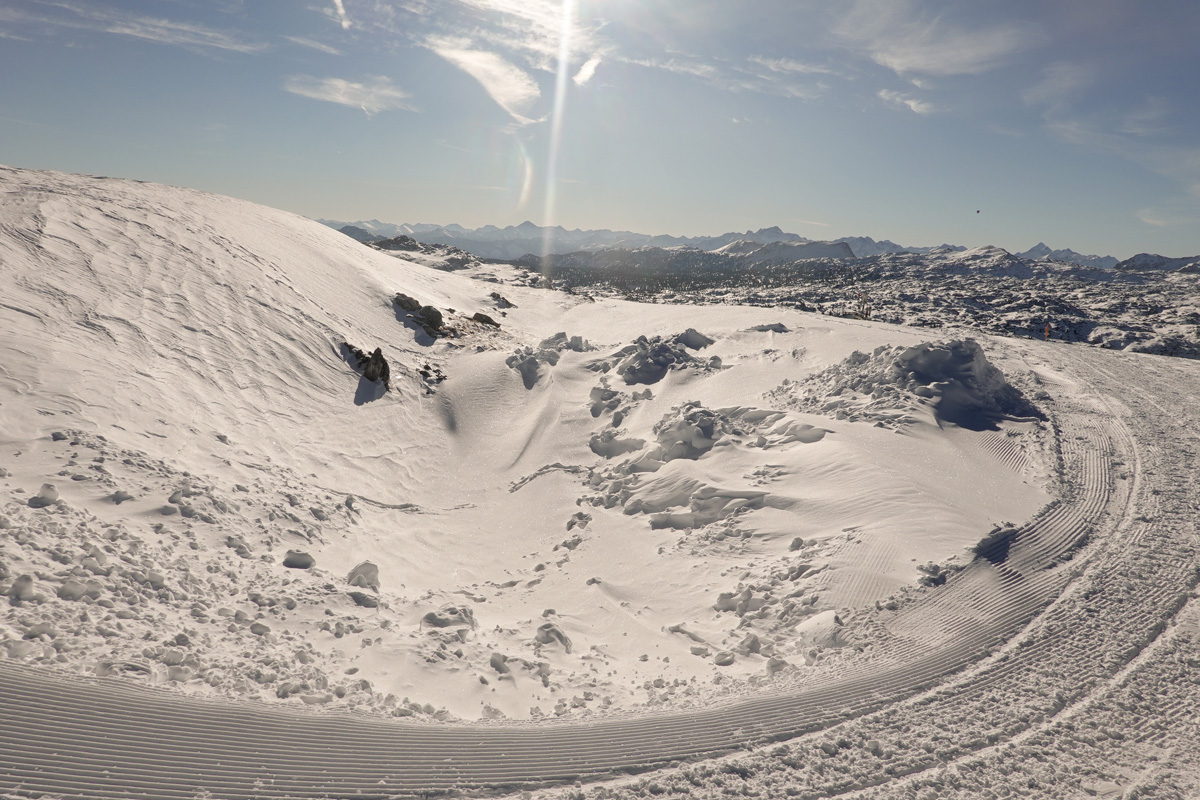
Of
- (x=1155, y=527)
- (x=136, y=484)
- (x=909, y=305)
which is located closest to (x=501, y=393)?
(x=136, y=484)

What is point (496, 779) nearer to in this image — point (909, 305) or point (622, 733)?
point (622, 733)

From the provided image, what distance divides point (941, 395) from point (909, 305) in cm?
5701

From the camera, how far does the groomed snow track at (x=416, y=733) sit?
4605 millimetres

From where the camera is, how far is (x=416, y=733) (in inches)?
218

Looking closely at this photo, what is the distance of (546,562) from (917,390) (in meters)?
A: 11.1

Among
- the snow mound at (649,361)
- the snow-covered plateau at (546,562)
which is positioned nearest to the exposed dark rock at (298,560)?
the snow-covered plateau at (546,562)

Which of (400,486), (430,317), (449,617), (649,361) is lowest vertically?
(449,617)

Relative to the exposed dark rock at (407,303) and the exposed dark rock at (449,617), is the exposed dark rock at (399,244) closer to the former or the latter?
the exposed dark rock at (407,303)

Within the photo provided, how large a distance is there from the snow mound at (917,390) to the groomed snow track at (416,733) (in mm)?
7234

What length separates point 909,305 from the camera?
63438 millimetres

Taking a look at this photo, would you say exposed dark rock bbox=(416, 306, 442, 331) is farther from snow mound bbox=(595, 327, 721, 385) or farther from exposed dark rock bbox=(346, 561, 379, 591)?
exposed dark rock bbox=(346, 561, 379, 591)

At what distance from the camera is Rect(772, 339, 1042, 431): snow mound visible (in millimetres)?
14109

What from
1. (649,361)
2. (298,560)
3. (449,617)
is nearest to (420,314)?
(649,361)

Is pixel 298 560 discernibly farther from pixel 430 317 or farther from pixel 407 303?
pixel 407 303
